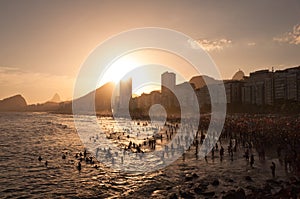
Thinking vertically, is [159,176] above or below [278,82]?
below

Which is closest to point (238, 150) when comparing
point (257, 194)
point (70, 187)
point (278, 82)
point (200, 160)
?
point (200, 160)

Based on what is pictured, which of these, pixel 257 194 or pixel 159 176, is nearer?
pixel 257 194

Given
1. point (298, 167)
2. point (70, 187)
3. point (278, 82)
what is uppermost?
point (278, 82)

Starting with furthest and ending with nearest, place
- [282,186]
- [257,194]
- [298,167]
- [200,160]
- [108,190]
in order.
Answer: [200,160], [298,167], [108,190], [282,186], [257,194]

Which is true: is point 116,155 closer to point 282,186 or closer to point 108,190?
point 108,190

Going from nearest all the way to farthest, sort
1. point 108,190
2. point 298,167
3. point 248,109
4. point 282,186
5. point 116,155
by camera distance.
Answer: point 282,186, point 108,190, point 298,167, point 116,155, point 248,109

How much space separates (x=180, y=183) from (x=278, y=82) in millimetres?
125782

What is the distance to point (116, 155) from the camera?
117ft

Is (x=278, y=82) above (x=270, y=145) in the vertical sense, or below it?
above

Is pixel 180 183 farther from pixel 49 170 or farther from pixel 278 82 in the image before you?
pixel 278 82

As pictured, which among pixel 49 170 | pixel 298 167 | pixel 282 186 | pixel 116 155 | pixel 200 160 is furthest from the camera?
pixel 116 155

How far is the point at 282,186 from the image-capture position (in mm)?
18562

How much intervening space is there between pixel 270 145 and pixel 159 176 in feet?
59.8

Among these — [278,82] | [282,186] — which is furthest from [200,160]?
[278,82]
